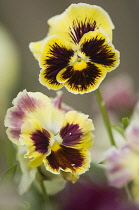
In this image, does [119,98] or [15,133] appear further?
[119,98]

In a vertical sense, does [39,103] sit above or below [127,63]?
above

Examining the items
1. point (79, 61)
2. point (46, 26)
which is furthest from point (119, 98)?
point (46, 26)

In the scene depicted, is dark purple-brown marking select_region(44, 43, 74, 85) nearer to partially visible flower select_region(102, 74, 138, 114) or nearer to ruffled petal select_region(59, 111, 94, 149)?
ruffled petal select_region(59, 111, 94, 149)

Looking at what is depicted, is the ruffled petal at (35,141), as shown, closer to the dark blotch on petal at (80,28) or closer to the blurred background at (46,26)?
the dark blotch on petal at (80,28)

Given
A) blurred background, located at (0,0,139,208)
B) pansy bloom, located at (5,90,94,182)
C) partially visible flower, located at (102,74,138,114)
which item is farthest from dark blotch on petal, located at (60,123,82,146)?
blurred background, located at (0,0,139,208)

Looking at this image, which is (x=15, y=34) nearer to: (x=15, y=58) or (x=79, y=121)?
(x=15, y=58)

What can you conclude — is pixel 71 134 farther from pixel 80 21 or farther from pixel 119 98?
pixel 119 98

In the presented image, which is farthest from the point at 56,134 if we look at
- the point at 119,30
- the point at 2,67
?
the point at 119,30
